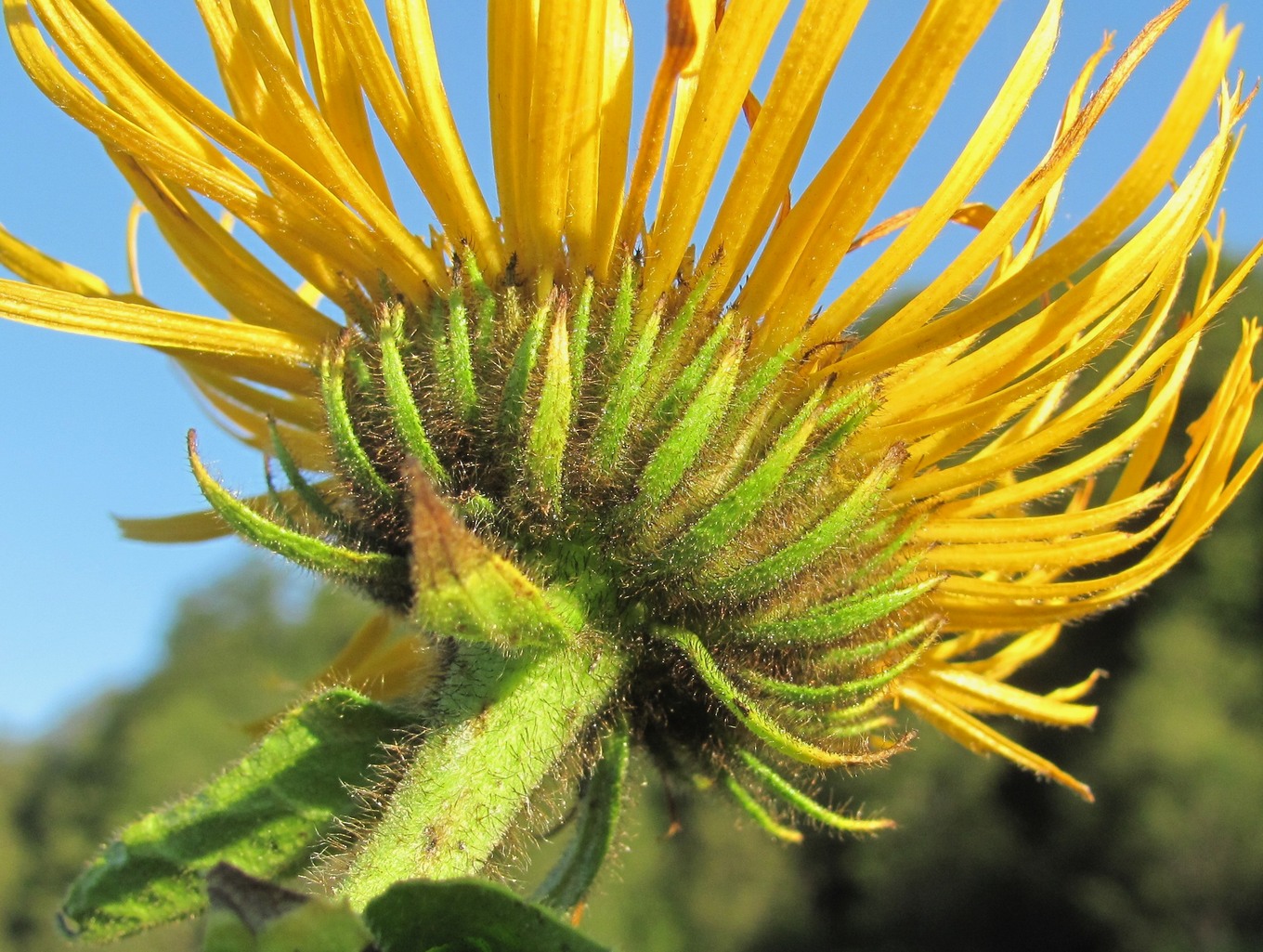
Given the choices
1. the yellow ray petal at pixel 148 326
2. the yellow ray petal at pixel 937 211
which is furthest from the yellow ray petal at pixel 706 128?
the yellow ray petal at pixel 148 326

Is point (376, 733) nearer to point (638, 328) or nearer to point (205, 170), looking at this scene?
point (638, 328)

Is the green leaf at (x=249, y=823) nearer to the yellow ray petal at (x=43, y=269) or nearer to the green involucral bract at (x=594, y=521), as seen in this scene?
the green involucral bract at (x=594, y=521)

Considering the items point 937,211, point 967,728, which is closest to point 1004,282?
point 937,211

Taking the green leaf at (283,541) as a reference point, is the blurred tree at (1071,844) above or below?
below

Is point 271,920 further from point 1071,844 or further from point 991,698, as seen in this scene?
point 1071,844

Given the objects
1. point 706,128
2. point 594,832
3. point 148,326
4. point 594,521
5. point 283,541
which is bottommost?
point 594,832

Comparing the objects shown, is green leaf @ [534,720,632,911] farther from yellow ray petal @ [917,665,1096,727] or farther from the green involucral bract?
yellow ray petal @ [917,665,1096,727]

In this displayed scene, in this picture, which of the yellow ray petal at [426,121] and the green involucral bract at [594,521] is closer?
the green involucral bract at [594,521]
